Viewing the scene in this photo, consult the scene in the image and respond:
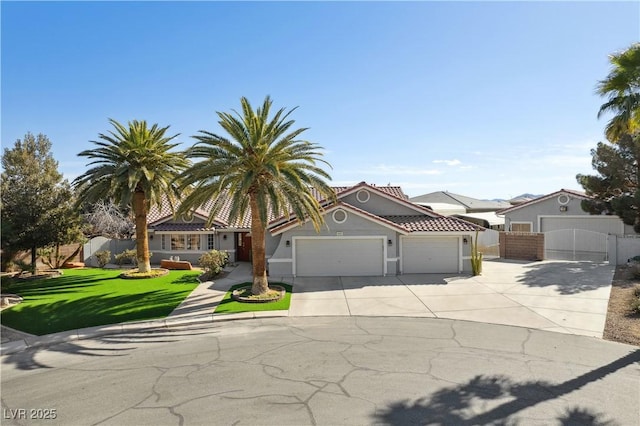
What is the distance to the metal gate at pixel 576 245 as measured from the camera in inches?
904

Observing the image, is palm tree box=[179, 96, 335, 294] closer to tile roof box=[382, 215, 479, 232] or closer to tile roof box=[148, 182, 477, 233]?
tile roof box=[148, 182, 477, 233]

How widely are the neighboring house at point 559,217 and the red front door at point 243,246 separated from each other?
63.5 feet

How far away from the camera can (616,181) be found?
21234 millimetres

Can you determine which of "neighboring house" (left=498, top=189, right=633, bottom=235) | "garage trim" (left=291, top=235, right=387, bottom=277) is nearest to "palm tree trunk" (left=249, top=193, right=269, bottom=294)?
"garage trim" (left=291, top=235, right=387, bottom=277)

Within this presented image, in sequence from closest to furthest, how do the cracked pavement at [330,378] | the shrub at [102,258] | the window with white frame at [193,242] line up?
the cracked pavement at [330,378] → the shrub at [102,258] → the window with white frame at [193,242]

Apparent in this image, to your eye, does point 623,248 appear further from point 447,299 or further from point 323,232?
point 323,232

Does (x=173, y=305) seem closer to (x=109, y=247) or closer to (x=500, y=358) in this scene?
(x=500, y=358)

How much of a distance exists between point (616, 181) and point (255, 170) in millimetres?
20703

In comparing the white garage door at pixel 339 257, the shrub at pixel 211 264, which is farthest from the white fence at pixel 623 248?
the shrub at pixel 211 264

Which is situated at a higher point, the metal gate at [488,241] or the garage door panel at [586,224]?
the garage door panel at [586,224]

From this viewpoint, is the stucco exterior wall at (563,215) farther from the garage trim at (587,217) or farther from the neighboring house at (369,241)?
the neighboring house at (369,241)

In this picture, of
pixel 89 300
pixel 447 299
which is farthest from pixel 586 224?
pixel 89 300

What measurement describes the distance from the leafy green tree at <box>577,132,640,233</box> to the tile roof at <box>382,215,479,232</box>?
822cm

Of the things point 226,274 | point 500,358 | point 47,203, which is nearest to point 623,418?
point 500,358
